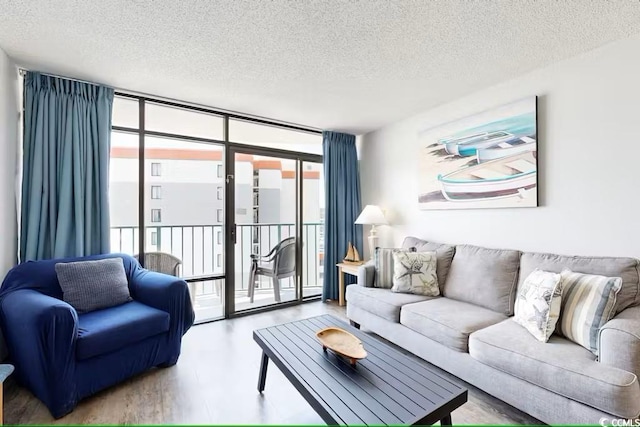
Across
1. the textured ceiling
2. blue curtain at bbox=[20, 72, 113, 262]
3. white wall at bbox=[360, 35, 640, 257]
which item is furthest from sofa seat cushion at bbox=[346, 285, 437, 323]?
blue curtain at bbox=[20, 72, 113, 262]

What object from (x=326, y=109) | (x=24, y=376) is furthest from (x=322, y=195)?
(x=24, y=376)

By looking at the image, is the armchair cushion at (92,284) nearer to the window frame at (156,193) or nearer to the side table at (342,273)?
the window frame at (156,193)

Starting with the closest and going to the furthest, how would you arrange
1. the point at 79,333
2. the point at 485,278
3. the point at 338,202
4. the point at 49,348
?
1. the point at 49,348
2. the point at 79,333
3. the point at 485,278
4. the point at 338,202

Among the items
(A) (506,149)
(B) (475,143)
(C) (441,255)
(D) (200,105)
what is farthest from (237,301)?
(A) (506,149)

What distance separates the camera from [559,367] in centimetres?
143

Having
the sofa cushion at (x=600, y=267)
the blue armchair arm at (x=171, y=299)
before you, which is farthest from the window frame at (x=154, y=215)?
the sofa cushion at (x=600, y=267)

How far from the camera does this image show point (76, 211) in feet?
7.88

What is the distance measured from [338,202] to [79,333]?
291 cm

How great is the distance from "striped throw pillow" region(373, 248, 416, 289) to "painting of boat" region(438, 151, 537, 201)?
34.1 inches

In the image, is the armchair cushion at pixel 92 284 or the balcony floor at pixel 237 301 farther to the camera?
the balcony floor at pixel 237 301

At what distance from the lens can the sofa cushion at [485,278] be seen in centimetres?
225

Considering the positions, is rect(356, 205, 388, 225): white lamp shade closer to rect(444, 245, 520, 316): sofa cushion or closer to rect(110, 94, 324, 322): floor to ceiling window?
rect(110, 94, 324, 322): floor to ceiling window

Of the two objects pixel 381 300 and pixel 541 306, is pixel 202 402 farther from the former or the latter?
pixel 541 306

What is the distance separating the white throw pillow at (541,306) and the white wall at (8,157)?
11.6 ft
